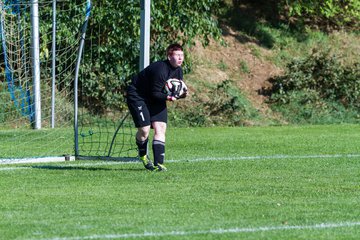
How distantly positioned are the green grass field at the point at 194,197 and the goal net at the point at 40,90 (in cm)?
218

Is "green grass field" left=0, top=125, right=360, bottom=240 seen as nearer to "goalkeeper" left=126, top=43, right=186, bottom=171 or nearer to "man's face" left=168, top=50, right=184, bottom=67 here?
"goalkeeper" left=126, top=43, right=186, bottom=171

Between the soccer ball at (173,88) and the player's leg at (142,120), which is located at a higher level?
the soccer ball at (173,88)

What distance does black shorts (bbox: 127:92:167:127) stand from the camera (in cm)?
1323

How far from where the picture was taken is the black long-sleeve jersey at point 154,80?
1315 cm

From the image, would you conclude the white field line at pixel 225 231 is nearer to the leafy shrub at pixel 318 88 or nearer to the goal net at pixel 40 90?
the goal net at pixel 40 90

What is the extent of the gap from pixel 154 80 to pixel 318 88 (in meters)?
15.5

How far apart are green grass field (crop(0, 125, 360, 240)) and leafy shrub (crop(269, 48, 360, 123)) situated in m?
10.4

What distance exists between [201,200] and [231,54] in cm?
1996

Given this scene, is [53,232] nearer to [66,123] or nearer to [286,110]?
[66,123]

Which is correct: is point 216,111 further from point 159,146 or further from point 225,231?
point 225,231

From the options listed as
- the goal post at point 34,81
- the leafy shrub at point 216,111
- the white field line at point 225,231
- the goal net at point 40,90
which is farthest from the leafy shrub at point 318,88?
the white field line at point 225,231

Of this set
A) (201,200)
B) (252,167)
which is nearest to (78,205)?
(201,200)

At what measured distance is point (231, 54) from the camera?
2984cm

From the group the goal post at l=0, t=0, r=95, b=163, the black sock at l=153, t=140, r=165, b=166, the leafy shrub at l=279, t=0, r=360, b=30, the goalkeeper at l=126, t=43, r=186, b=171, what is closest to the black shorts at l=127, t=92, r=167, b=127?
the goalkeeper at l=126, t=43, r=186, b=171
